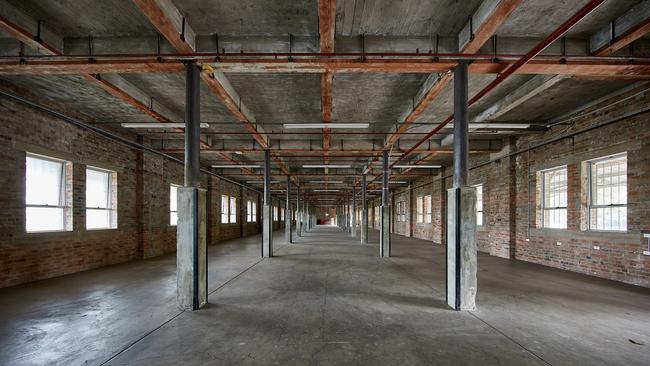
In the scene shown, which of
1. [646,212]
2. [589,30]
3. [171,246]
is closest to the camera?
[589,30]

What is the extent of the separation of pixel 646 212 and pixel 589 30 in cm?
456

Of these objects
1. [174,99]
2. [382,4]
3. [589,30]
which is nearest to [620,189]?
[589,30]

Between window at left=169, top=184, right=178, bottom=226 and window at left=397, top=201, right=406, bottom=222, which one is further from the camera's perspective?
window at left=397, top=201, right=406, bottom=222

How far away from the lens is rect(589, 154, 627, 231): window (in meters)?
7.44

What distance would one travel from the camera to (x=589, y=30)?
508 centimetres

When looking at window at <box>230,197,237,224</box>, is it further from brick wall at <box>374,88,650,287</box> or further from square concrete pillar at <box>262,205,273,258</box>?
brick wall at <box>374,88,650,287</box>

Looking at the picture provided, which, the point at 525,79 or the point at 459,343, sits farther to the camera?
the point at 525,79

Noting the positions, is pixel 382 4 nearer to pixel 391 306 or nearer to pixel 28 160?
pixel 391 306

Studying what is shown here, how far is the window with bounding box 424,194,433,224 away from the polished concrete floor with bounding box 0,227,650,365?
11.4 m

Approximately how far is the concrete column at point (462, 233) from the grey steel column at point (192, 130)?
15.3ft

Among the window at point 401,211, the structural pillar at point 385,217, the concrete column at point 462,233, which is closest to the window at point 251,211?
the window at point 401,211

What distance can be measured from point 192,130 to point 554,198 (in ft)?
35.4

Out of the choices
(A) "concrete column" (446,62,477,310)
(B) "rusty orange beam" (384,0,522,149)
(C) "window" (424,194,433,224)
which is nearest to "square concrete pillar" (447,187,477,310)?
(A) "concrete column" (446,62,477,310)

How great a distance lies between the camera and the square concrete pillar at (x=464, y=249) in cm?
510
